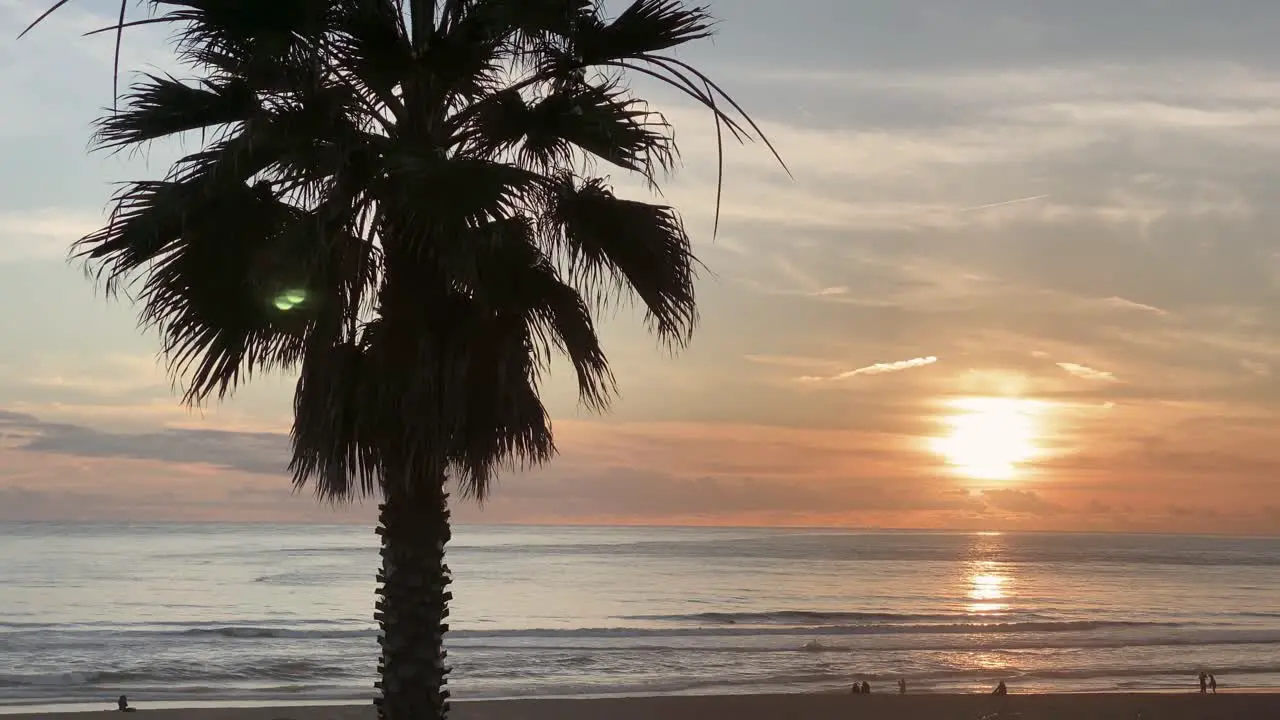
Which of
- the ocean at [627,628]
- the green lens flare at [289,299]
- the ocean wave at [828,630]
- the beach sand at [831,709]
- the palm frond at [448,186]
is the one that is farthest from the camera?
the ocean wave at [828,630]

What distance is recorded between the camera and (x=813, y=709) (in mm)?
17172

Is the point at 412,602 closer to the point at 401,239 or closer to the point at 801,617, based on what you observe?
the point at 401,239

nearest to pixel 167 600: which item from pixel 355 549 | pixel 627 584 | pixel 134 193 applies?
pixel 627 584

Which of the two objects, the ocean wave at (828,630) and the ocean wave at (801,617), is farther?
the ocean wave at (801,617)

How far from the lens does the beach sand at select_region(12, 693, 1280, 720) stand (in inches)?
627

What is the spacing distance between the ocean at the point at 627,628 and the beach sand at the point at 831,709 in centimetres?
435

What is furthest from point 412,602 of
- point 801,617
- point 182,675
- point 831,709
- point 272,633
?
point 801,617

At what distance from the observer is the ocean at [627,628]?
24.0 meters

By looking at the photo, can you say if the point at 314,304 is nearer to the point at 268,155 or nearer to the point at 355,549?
the point at 268,155

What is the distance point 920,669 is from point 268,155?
2316 cm

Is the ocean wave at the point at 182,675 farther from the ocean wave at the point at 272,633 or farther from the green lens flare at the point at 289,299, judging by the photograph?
the green lens flare at the point at 289,299

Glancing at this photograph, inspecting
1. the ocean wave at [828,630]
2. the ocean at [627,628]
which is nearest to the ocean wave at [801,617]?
the ocean at [627,628]

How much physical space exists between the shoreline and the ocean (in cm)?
426

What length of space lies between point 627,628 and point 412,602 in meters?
30.9
